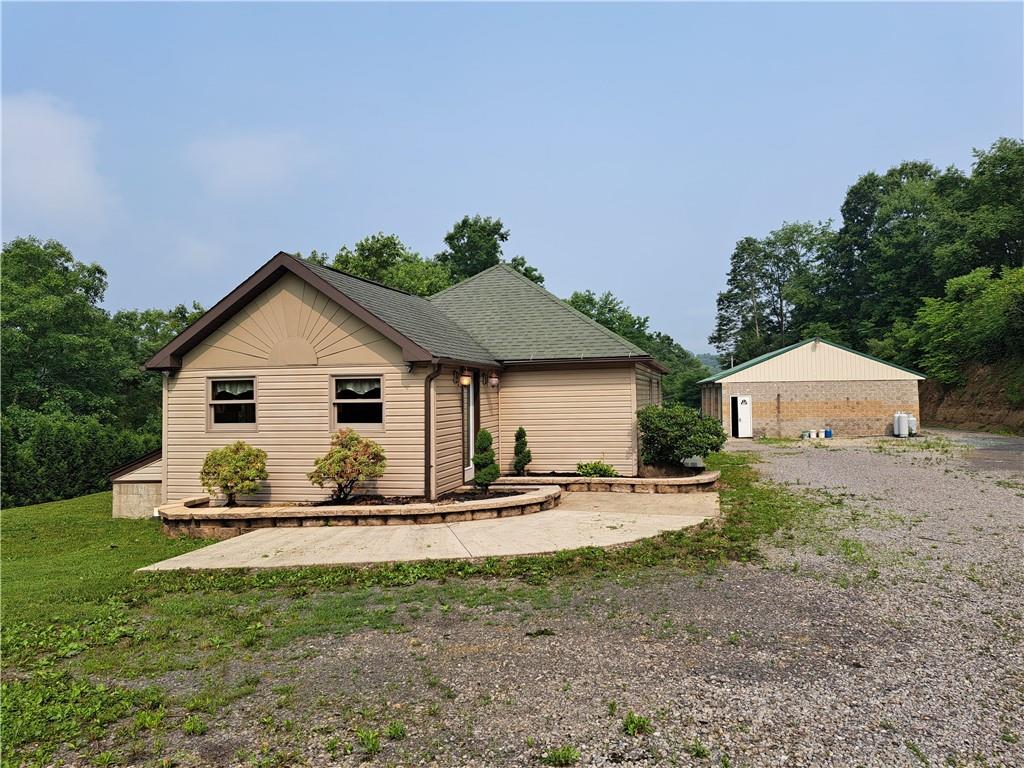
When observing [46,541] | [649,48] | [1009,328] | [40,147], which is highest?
[649,48]

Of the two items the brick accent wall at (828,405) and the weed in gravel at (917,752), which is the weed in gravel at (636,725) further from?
the brick accent wall at (828,405)

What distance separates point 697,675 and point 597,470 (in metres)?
A: 8.93

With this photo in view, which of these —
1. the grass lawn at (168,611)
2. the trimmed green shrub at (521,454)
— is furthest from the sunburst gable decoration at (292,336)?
the trimmed green shrub at (521,454)

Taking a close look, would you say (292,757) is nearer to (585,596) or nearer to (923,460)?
(585,596)

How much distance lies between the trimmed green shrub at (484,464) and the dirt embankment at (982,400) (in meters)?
28.3

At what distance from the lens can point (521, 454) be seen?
13117 millimetres

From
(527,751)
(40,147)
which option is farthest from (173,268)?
(527,751)

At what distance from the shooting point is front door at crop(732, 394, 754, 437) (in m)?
28.8

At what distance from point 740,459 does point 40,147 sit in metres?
21.3

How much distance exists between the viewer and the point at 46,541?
9297 millimetres

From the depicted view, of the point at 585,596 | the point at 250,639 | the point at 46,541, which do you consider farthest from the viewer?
the point at 46,541

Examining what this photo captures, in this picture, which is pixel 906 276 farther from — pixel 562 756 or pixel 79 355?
pixel 79 355

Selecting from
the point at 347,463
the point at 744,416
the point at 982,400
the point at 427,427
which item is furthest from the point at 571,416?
the point at 982,400

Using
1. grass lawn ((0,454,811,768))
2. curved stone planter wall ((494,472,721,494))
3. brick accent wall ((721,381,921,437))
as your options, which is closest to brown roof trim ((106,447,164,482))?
grass lawn ((0,454,811,768))
